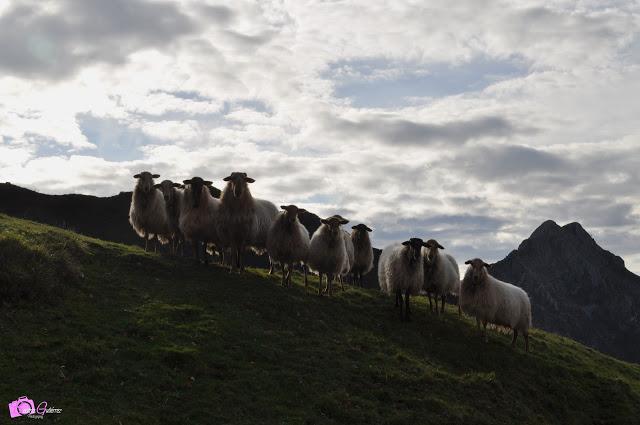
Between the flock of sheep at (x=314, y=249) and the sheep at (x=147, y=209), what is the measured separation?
49mm

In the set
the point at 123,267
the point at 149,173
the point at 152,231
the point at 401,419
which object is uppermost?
the point at 149,173

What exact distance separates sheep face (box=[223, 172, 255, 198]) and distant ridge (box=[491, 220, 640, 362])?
15645 centimetres

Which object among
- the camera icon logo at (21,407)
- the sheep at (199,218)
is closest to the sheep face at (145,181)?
the sheep at (199,218)

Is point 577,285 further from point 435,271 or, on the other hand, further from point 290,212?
point 290,212

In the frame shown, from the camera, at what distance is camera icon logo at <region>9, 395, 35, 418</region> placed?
11.6 m

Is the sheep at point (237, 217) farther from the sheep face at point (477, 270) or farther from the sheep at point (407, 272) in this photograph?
the sheep face at point (477, 270)

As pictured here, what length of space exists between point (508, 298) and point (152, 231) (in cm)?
1765

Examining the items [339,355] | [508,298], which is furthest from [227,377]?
[508,298]

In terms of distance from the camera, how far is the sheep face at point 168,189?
29.9 m

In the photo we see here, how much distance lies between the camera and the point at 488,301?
25531mm

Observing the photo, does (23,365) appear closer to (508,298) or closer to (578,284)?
(508,298)

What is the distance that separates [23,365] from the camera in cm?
1369

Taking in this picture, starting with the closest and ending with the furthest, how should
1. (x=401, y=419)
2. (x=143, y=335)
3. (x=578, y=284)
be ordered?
(x=401, y=419), (x=143, y=335), (x=578, y=284)

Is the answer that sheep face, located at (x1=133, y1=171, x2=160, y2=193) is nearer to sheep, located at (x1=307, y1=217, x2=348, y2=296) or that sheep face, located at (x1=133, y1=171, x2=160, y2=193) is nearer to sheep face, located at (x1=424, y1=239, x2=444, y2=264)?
sheep, located at (x1=307, y1=217, x2=348, y2=296)
